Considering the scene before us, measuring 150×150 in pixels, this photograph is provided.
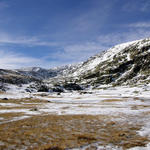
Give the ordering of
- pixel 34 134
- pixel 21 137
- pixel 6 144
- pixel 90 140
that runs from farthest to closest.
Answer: pixel 34 134 < pixel 21 137 < pixel 90 140 < pixel 6 144

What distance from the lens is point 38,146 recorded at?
499 inches

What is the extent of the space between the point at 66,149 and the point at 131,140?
618 cm

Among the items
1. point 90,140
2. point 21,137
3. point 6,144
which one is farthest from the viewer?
point 21,137

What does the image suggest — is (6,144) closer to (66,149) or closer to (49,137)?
(49,137)

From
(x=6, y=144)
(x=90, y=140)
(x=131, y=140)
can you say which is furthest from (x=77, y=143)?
(x=6, y=144)

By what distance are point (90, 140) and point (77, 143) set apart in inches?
55.8

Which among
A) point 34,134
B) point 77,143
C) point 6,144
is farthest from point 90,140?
point 6,144

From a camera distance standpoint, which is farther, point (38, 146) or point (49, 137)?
point (49, 137)

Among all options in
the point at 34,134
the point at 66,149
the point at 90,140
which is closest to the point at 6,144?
the point at 34,134

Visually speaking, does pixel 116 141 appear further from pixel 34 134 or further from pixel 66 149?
pixel 34 134

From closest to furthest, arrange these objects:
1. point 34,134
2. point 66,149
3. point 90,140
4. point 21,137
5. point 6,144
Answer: point 66,149, point 6,144, point 90,140, point 21,137, point 34,134

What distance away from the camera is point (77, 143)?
13.3 m

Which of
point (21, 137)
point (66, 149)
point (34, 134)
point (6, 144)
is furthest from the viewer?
point (34, 134)

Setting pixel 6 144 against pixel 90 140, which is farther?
pixel 90 140
